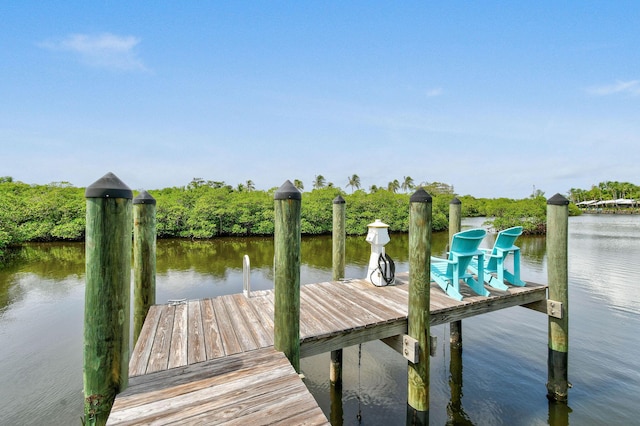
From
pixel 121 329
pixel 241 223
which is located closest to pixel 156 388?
pixel 121 329

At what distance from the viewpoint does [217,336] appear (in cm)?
345

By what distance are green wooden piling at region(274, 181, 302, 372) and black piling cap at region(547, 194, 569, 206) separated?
4.32 m

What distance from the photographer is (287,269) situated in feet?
9.73

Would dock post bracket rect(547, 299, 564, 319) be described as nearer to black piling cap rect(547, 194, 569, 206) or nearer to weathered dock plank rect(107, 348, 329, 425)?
black piling cap rect(547, 194, 569, 206)

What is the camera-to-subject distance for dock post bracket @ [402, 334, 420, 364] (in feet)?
12.2

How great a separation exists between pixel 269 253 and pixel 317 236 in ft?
33.1

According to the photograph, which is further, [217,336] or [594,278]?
[594,278]

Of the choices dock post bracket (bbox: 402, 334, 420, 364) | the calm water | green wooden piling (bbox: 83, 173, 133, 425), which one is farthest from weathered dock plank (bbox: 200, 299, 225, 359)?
the calm water

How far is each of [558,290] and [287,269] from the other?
4691 mm

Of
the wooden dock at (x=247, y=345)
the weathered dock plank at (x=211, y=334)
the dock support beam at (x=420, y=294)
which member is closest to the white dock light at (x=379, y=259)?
the wooden dock at (x=247, y=345)

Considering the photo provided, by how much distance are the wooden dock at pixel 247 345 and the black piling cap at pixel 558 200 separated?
1530mm

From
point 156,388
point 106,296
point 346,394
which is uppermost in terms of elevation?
point 106,296

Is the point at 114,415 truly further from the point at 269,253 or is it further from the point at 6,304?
the point at 269,253

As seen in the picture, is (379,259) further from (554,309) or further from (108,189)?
(108,189)
